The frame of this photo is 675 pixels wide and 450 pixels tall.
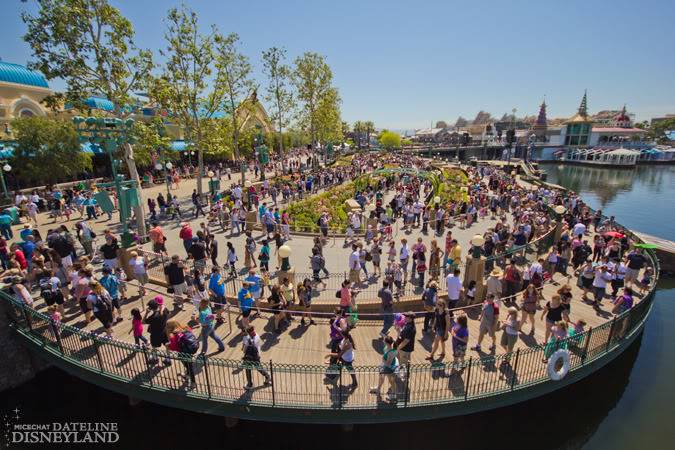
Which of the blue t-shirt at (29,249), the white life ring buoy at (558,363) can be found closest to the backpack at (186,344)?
the white life ring buoy at (558,363)

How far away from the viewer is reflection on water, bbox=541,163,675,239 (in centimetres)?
3362

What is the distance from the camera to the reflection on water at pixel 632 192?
1324 inches

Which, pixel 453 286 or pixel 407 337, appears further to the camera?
pixel 453 286

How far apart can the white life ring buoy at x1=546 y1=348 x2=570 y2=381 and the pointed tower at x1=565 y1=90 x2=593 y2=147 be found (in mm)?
109279

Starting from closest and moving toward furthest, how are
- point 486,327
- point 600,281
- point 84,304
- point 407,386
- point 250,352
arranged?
point 407,386
point 250,352
point 486,327
point 84,304
point 600,281

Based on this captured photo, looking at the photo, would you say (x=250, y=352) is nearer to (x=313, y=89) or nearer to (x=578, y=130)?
(x=313, y=89)

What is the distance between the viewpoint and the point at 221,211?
18438 mm

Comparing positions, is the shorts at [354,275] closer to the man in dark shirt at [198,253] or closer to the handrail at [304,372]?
the handrail at [304,372]

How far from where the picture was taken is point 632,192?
4903 cm

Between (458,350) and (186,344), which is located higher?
(186,344)

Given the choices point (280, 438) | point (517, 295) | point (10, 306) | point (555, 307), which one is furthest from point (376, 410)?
point (10, 306)

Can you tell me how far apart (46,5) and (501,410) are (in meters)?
22.2

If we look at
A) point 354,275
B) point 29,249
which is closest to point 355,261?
point 354,275

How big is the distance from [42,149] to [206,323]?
89.8ft
